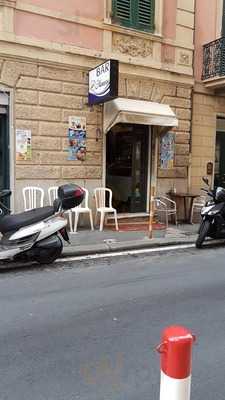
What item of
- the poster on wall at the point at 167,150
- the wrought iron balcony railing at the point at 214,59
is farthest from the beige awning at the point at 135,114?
the wrought iron balcony railing at the point at 214,59

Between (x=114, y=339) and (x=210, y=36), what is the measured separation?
10.6 meters

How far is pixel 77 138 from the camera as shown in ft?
34.2

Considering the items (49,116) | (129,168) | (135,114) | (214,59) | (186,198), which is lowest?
(186,198)

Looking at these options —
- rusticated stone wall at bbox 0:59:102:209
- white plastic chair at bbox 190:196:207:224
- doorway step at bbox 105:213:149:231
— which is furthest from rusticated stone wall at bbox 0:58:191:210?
white plastic chair at bbox 190:196:207:224

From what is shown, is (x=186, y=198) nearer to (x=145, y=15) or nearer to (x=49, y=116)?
(x=49, y=116)

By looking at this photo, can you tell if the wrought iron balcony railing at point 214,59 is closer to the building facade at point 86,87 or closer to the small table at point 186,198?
the building facade at point 86,87

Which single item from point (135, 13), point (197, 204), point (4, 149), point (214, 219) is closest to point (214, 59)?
point (135, 13)

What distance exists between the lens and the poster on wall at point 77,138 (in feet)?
33.9

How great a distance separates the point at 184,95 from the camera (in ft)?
39.8

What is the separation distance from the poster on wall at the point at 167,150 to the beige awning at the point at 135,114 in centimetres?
83

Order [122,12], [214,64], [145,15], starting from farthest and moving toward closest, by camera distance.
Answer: [214,64], [145,15], [122,12]

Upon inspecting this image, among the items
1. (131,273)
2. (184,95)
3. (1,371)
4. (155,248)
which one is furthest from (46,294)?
(184,95)

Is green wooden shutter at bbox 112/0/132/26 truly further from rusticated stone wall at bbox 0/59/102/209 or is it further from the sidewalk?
the sidewalk

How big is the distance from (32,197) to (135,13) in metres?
5.12
